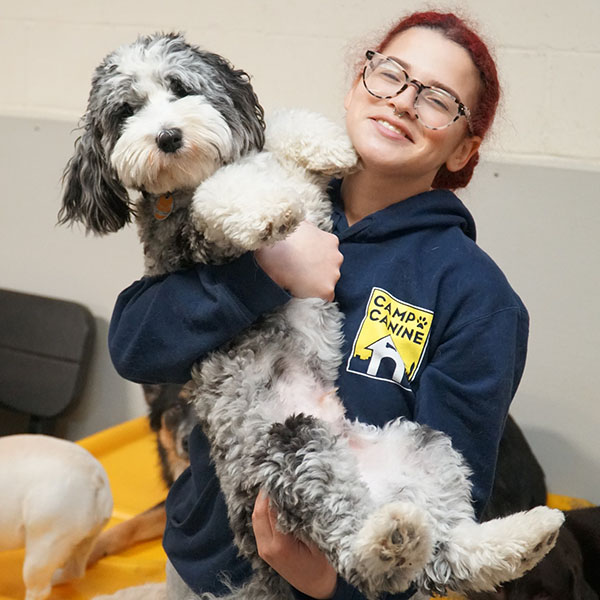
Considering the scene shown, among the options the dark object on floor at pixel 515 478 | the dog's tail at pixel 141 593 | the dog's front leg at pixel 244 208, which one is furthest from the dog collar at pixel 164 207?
the dark object on floor at pixel 515 478

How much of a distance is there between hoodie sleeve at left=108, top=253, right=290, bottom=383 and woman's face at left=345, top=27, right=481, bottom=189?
37 cm

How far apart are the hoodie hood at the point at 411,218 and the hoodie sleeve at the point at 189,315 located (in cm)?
26

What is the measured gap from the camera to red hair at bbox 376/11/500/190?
163cm

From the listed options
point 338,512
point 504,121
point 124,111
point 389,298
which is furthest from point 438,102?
point 504,121

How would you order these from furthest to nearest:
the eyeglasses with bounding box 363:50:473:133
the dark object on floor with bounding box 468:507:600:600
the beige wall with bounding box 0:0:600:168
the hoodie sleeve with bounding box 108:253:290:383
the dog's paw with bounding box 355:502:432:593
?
the beige wall with bounding box 0:0:600:168 → the dark object on floor with bounding box 468:507:600:600 → the eyeglasses with bounding box 363:50:473:133 → the hoodie sleeve with bounding box 108:253:290:383 → the dog's paw with bounding box 355:502:432:593

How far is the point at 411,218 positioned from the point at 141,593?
1.54 metres

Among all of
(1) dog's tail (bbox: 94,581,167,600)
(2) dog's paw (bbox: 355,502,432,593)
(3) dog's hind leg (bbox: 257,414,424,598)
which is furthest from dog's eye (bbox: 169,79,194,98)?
(1) dog's tail (bbox: 94,581,167,600)

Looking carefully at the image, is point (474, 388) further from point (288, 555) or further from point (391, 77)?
point (391, 77)

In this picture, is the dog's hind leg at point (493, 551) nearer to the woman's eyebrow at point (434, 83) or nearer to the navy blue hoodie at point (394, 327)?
the navy blue hoodie at point (394, 327)

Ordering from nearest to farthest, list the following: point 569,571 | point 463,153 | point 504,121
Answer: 1. point 463,153
2. point 569,571
3. point 504,121

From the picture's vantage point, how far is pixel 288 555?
4.57ft

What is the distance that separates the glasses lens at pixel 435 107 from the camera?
1604mm

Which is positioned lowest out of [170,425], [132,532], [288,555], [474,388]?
[132,532]

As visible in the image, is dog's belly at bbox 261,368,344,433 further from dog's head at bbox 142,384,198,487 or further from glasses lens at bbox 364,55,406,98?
dog's head at bbox 142,384,198,487
